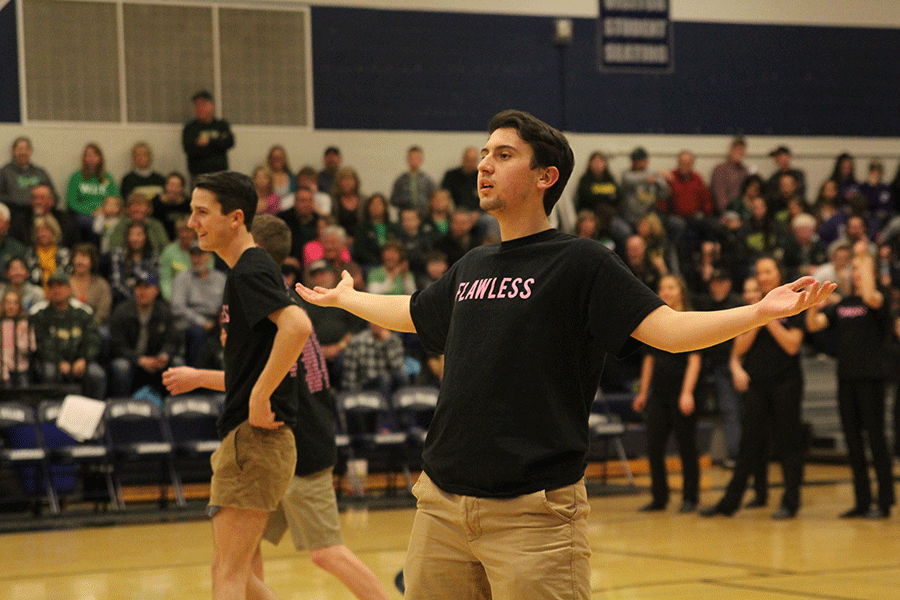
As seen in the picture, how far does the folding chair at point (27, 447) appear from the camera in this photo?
32.3ft

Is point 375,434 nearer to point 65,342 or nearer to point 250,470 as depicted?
point 65,342

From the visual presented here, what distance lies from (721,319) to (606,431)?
897 centimetres

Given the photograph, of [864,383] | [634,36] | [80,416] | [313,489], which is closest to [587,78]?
[634,36]

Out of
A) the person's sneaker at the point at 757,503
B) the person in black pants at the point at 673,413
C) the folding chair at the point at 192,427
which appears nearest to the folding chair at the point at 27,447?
the folding chair at the point at 192,427

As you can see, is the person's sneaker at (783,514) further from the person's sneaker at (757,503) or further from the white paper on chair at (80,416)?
the white paper on chair at (80,416)

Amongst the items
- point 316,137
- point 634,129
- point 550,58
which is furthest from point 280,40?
point 634,129

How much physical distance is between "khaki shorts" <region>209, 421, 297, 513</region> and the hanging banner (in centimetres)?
1433

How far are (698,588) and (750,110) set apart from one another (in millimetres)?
13337

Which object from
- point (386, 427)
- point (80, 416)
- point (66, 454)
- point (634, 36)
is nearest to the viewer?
point (80, 416)

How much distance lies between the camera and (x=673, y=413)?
396 inches

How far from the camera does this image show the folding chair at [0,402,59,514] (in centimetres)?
986

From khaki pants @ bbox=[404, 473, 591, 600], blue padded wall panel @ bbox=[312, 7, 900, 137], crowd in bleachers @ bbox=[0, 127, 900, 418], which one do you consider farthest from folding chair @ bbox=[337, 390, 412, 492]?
khaki pants @ bbox=[404, 473, 591, 600]

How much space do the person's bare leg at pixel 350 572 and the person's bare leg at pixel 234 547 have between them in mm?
559

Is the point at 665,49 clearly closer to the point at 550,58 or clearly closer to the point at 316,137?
the point at 550,58
